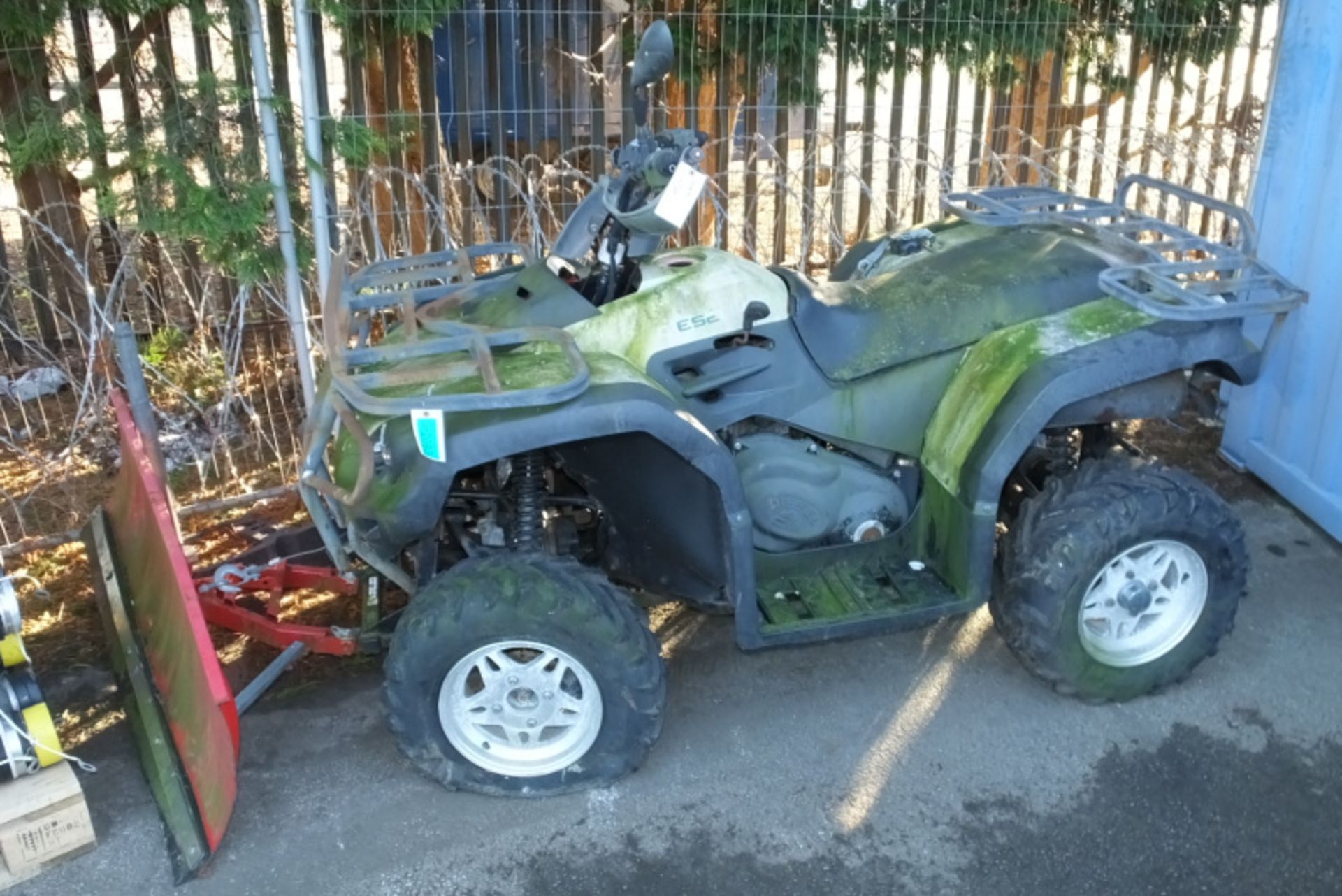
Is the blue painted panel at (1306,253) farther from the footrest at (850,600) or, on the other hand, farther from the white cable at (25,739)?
the white cable at (25,739)

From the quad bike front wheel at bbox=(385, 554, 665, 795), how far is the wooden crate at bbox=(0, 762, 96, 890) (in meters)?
0.89

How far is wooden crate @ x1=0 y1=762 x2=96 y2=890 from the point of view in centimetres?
327

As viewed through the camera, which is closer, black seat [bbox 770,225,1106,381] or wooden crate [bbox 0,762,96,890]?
wooden crate [bbox 0,762,96,890]

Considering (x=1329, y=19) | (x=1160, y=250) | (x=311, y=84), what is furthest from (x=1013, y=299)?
(x=311, y=84)

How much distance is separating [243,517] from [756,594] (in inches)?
101

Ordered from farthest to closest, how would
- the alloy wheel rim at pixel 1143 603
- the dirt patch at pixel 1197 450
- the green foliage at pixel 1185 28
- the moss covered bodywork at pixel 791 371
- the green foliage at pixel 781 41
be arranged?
the green foliage at pixel 1185 28 → the green foliage at pixel 781 41 → the dirt patch at pixel 1197 450 → the alloy wheel rim at pixel 1143 603 → the moss covered bodywork at pixel 791 371

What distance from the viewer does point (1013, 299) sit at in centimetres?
388

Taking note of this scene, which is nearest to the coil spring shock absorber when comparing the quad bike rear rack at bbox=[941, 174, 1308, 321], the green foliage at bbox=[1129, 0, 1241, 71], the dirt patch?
the quad bike rear rack at bbox=[941, 174, 1308, 321]

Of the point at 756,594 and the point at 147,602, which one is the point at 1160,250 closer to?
the point at 756,594

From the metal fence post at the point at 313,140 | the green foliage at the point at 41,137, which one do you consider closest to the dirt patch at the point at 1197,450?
the metal fence post at the point at 313,140

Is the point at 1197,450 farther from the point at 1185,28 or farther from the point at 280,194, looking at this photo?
the point at 280,194

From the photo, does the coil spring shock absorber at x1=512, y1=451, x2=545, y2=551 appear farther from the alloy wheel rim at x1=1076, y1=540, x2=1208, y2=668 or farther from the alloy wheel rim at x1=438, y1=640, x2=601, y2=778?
the alloy wheel rim at x1=1076, y1=540, x2=1208, y2=668

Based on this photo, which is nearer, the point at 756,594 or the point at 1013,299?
the point at 756,594

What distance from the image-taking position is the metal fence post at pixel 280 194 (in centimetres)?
477
